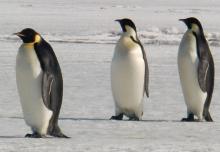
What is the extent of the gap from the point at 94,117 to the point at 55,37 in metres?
12.0

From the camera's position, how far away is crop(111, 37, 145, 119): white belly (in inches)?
267

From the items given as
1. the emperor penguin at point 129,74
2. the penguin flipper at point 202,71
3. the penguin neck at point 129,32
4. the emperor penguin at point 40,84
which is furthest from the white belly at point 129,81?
the emperor penguin at point 40,84

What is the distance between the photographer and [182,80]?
6.87m

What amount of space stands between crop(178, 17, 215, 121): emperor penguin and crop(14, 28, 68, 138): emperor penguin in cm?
167

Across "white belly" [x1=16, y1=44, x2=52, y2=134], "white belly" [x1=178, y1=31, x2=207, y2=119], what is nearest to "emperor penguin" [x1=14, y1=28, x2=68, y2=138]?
"white belly" [x1=16, y1=44, x2=52, y2=134]

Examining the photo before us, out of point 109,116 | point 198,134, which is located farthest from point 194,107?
point 198,134

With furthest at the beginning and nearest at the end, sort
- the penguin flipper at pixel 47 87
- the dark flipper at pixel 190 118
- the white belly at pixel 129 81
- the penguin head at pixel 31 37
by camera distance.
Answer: the white belly at pixel 129 81 < the dark flipper at pixel 190 118 < the penguin head at pixel 31 37 < the penguin flipper at pixel 47 87

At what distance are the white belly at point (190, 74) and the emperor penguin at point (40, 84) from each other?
173 centimetres

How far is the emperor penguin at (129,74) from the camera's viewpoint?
6785 millimetres

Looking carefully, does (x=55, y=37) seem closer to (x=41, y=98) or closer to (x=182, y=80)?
(x=182, y=80)

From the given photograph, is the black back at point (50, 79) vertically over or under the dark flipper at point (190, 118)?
over

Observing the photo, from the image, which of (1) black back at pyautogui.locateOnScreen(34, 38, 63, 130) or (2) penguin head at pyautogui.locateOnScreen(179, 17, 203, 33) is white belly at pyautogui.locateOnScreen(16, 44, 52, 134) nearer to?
(1) black back at pyautogui.locateOnScreen(34, 38, 63, 130)

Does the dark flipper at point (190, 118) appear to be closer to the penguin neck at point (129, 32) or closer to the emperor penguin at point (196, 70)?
the emperor penguin at point (196, 70)

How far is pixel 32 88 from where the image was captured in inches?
211
